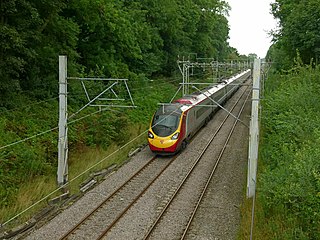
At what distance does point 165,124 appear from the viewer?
864 inches

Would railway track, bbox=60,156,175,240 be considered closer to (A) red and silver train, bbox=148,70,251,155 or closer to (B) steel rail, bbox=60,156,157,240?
(B) steel rail, bbox=60,156,157,240

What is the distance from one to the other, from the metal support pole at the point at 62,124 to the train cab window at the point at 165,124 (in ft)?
21.4

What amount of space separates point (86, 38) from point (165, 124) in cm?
1228

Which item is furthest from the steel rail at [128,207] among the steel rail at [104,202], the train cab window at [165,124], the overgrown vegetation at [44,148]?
the overgrown vegetation at [44,148]

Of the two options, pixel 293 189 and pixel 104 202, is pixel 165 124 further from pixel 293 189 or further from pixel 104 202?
pixel 293 189

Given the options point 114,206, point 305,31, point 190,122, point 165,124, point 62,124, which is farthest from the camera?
point 305,31

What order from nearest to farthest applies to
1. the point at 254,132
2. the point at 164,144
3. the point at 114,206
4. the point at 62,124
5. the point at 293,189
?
the point at 293,189 < the point at 254,132 < the point at 114,206 < the point at 62,124 < the point at 164,144

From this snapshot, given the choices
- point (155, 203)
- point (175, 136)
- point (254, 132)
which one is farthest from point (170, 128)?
point (254, 132)

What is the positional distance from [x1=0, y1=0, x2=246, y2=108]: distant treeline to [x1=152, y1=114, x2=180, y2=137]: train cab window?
636 centimetres

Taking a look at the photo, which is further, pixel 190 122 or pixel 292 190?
pixel 190 122

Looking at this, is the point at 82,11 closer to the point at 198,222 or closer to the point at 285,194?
the point at 198,222

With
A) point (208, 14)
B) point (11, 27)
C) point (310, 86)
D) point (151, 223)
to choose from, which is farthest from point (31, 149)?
point (208, 14)

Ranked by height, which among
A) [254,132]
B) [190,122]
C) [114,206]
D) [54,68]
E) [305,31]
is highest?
[305,31]

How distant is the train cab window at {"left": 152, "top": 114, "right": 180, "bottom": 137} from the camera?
21703mm
